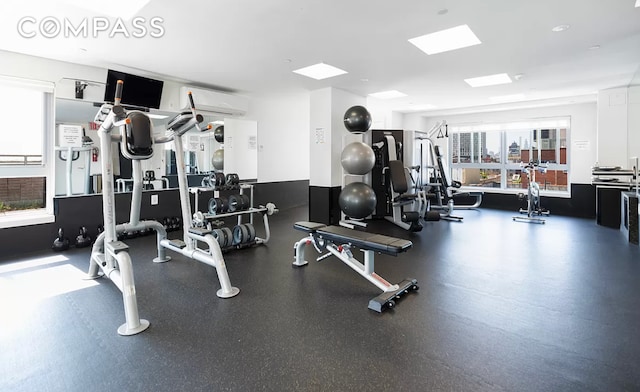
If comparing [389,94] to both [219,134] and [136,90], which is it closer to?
[219,134]

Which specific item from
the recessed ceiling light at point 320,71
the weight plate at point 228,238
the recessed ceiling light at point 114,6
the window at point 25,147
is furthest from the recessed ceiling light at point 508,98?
the window at point 25,147

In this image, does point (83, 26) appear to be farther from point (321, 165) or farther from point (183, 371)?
point (321, 165)

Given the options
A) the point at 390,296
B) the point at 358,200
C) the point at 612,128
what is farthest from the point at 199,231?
the point at 612,128

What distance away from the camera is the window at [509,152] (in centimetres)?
736

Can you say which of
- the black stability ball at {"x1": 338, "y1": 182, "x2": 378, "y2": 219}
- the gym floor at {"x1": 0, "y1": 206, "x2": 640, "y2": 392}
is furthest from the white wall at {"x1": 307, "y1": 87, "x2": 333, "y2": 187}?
the gym floor at {"x1": 0, "y1": 206, "x2": 640, "y2": 392}

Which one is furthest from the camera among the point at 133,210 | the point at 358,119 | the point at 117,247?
the point at 358,119

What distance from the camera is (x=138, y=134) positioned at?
2633mm

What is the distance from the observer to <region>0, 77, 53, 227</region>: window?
397 cm

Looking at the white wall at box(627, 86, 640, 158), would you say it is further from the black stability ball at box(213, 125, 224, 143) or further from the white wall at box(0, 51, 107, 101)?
the white wall at box(0, 51, 107, 101)

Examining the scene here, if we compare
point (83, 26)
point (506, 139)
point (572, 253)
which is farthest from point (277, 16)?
point (506, 139)

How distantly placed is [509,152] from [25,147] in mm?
8952

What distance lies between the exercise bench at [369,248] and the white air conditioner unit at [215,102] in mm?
3119

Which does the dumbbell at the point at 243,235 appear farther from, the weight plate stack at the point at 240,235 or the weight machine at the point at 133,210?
the weight machine at the point at 133,210

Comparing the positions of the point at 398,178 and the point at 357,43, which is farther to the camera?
the point at 398,178
